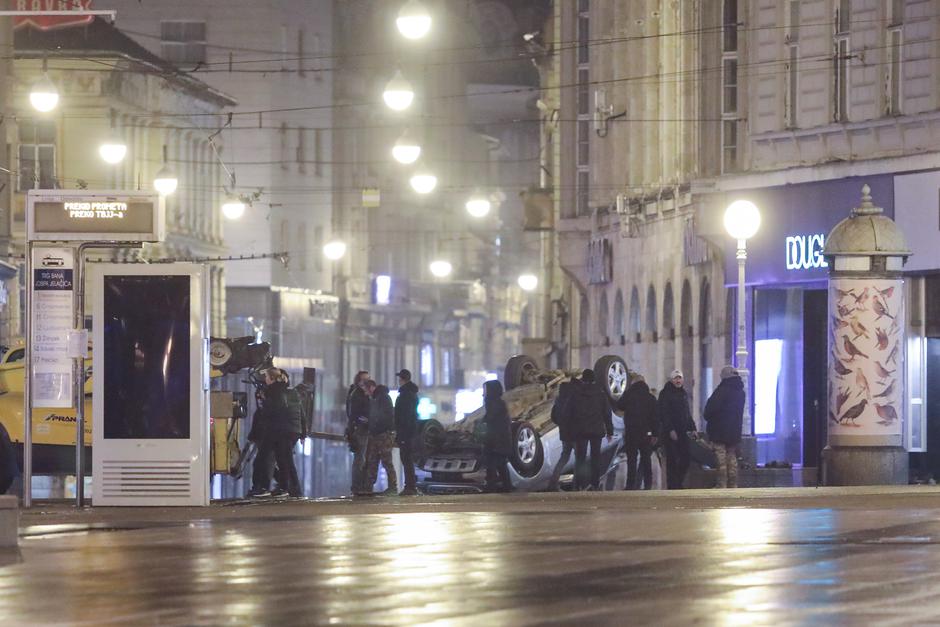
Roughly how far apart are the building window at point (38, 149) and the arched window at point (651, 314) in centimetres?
2253

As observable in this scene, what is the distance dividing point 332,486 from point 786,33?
39265 mm

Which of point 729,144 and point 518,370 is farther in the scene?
point 729,144

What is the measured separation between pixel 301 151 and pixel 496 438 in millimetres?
67020

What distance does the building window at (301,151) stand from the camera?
100 metres

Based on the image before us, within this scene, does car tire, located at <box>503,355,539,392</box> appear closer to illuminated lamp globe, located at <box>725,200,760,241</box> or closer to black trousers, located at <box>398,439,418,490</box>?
illuminated lamp globe, located at <box>725,200,760,241</box>

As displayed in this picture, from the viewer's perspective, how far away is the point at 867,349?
33594mm

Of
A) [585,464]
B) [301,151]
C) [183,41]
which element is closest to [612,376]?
[585,464]

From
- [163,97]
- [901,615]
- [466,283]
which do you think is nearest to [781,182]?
[901,615]

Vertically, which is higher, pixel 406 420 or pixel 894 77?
pixel 894 77

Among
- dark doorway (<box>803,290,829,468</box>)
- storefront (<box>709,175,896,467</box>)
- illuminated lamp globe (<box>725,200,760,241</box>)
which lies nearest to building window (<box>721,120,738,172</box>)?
storefront (<box>709,175,896,467</box>)

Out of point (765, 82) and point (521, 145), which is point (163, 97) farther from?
point (521, 145)

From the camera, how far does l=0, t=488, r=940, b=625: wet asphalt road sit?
1600 cm

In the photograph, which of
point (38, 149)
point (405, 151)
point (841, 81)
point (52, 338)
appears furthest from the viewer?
point (38, 149)

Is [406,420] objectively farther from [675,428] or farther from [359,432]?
[675,428]
